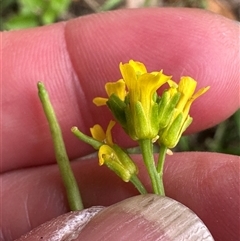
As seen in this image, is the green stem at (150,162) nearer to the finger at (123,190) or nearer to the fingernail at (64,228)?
the fingernail at (64,228)

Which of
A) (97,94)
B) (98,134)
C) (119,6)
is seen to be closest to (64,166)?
(98,134)

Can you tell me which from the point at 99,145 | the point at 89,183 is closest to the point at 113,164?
the point at 99,145

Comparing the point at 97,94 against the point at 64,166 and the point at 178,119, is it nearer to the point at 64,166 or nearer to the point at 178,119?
the point at 64,166

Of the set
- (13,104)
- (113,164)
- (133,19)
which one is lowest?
(113,164)

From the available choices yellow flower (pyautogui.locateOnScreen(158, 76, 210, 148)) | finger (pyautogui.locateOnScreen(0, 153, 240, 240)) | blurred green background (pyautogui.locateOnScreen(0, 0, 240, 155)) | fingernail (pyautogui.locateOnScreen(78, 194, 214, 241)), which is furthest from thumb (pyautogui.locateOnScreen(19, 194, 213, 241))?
blurred green background (pyautogui.locateOnScreen(0, 0, 240, 155))

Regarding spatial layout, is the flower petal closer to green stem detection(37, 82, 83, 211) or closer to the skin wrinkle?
green stem detection(37, 82, 83, 211)

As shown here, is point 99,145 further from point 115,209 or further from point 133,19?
point 133,19
